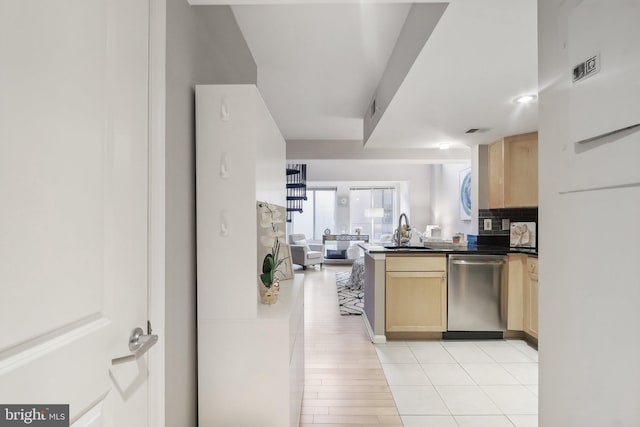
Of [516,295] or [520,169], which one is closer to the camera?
[516,295]

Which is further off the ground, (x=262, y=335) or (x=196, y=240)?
(x=196, y=240)

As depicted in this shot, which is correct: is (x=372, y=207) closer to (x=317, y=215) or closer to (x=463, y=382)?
(x=317, y=215)

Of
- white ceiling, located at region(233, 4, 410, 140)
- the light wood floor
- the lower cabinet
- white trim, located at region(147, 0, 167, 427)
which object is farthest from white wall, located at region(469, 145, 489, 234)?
white trim, located at region(147, 0, 167, 427)

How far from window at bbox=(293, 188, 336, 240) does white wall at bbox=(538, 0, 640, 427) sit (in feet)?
31.0

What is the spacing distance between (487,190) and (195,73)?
3.97 m

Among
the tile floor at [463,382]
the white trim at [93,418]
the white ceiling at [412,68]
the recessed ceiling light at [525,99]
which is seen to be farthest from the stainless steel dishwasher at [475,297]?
the white trim at [93,418]

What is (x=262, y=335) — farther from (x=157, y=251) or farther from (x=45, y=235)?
(x=45, y=235)

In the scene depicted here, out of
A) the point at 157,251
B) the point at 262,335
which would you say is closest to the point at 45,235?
the point at 157,251

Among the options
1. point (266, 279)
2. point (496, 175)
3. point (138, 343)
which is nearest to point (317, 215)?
point (496, 175)

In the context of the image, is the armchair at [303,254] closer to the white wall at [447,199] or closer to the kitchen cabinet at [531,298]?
the white wall at [447,199]

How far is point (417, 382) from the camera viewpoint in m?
2.66

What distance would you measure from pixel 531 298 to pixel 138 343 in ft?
12.1

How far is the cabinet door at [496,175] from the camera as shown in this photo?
4.07 meters

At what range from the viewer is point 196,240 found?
5.14ft
